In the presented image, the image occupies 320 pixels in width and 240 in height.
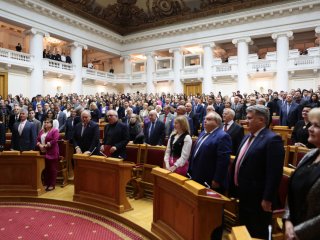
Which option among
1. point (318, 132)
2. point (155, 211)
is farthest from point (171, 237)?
point (318, 132)

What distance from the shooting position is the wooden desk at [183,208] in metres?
2.32

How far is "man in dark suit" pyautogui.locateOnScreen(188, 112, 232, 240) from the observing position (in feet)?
8.61

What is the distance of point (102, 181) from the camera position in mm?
4059

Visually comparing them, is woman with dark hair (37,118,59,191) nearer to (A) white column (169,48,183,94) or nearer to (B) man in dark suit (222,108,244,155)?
(B) man in dark suit (222,108,244,155)

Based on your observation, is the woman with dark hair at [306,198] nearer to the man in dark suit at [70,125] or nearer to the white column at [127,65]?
the man in dark suit at [70,125]

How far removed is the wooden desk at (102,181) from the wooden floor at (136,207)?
0.16m

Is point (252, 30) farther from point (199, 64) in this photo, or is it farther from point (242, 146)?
point (242, 146)

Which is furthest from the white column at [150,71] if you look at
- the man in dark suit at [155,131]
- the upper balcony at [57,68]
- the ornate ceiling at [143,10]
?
the man in dark suit at [155,131]

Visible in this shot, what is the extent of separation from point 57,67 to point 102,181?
1408 cm

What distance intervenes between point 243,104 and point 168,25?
42.2 feet

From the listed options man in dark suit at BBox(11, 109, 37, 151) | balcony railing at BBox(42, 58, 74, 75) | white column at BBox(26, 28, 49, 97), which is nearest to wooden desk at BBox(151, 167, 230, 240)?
man in dark suit at BBox(11, 109, 37, 151)

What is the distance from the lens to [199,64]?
60.5ft

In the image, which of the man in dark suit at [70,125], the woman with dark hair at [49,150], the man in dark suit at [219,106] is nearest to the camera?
the woman with dark hair at [49,150]

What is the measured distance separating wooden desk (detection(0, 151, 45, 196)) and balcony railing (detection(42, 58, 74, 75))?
40.2 ft
